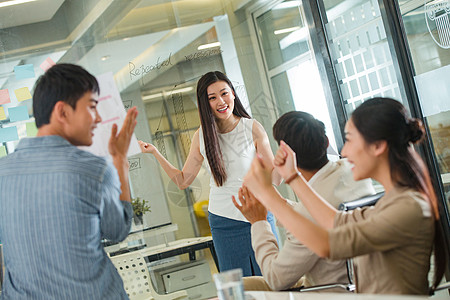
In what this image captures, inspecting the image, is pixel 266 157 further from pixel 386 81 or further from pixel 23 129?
pixel 23 129

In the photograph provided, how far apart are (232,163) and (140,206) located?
700mm

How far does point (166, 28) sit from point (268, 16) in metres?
0.71

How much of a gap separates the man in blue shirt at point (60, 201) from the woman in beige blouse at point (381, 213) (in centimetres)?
44

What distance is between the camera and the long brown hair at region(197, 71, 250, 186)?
306cm

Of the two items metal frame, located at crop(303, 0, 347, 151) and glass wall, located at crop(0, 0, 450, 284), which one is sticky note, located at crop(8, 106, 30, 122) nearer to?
glass wall, located at crop(0, 0, 450, 284)

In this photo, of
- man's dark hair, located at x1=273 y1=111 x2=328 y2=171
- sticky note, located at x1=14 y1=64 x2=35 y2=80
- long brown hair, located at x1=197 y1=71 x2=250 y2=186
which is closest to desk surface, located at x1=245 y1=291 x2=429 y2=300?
man's dark hair, located at x1=273 y1=111 x2=328 y2=171

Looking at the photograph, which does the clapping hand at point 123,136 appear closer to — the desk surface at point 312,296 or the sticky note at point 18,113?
the desk surface at point 312,296

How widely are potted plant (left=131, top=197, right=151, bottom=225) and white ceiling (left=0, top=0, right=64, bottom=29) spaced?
122 cm

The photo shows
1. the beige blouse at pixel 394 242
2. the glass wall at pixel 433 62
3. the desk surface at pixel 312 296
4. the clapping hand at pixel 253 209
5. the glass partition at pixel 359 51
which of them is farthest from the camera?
the glass partition at pixel 359 51

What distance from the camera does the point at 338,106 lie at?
371 cm

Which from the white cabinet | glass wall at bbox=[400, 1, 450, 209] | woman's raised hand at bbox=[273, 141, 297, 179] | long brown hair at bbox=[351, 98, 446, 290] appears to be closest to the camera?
long brown hair at bbox=[351, 98, 446, 290]

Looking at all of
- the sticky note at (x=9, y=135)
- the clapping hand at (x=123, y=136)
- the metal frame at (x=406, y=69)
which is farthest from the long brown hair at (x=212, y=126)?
the clapping hand at (x=123, y=136)

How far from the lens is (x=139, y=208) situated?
3408 mm

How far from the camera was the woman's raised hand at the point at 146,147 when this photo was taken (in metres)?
3.27
